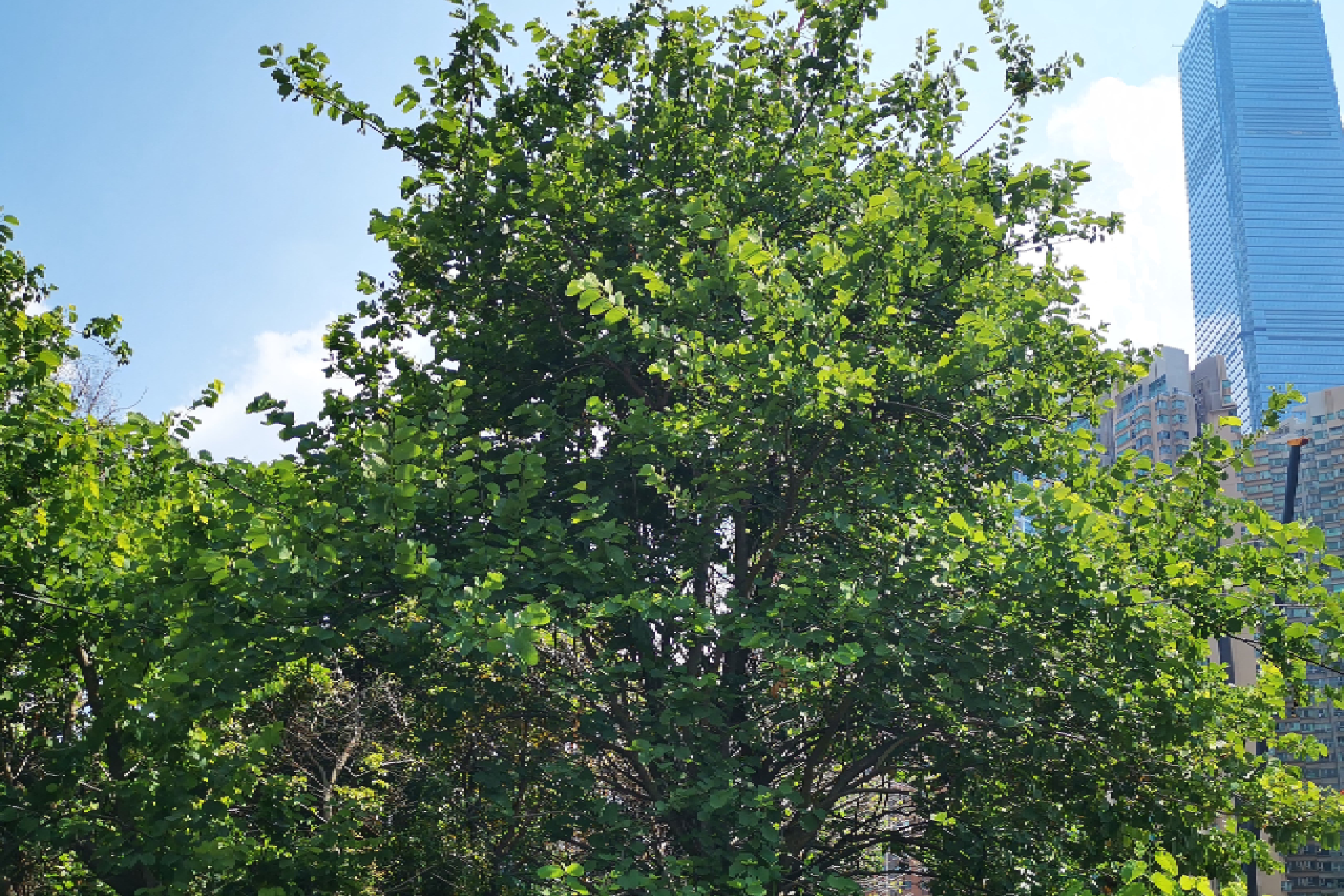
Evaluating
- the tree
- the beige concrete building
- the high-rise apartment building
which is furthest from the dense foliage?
the high-rise apartment building

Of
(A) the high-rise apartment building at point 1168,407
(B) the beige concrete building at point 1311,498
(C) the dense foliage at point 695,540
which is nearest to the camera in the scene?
(C) the dense foliage at point 695,540

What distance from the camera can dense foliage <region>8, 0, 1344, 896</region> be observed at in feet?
22.9

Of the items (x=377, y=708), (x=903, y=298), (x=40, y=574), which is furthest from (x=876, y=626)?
(x=377, y=708)

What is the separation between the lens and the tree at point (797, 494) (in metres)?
7.07

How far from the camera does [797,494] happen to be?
8.69m

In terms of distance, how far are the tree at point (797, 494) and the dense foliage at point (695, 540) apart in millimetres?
46

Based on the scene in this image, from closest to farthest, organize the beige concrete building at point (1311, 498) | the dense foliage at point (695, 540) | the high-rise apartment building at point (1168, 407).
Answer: the dense foliage at point (695, 540)
the beige concrete building at point (1311, 498)
the high-rise apartment building at point (1168, 407)

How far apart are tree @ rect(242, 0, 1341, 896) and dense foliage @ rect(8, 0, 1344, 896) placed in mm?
46

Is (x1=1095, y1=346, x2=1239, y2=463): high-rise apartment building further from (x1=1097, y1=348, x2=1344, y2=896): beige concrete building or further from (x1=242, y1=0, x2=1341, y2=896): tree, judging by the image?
(x1=242, y1=0, x2=1341, y2=896): tree

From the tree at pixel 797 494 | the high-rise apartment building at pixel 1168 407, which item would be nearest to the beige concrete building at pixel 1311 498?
the high-rise apartment building at pixel 1168 407

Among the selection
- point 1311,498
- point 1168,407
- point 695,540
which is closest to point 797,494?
point 695,540

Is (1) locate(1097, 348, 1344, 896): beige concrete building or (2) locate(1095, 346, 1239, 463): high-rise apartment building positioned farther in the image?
(2) locate(1095, 346, 1239, 463): high-rise apartment building

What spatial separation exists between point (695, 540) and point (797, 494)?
98cm

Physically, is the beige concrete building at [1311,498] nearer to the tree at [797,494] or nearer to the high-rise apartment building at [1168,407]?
the high-rise apartment building at [1168,407]
